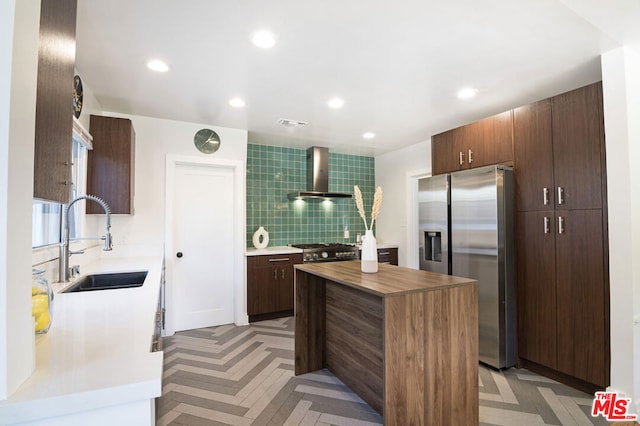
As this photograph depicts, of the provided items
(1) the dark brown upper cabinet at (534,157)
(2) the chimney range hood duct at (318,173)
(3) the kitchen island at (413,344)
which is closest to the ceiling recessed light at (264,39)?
(3) the kitchen island at (413,344)

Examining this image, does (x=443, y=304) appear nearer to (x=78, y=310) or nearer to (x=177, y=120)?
(x=78, y=310)

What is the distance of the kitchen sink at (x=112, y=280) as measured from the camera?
2.37m

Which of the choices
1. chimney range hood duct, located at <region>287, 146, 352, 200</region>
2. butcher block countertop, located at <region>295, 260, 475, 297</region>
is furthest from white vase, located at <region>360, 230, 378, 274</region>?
chimney range hood duct, located at <region>287, 146, 352, 200</region>

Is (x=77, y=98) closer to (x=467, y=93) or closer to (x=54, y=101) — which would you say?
(x=54, y=101)

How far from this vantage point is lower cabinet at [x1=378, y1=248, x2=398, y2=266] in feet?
16.3

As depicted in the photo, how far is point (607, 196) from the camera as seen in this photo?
2.21m

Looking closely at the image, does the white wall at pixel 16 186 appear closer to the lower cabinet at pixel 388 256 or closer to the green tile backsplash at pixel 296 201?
the green tile backsplash at pixel 296 201

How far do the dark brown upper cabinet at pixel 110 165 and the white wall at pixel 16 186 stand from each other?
2390 millimetres

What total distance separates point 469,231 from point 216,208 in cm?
299

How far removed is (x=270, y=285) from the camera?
4.11m

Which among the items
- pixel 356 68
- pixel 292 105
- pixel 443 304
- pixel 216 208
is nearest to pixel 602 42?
pixel 356 68

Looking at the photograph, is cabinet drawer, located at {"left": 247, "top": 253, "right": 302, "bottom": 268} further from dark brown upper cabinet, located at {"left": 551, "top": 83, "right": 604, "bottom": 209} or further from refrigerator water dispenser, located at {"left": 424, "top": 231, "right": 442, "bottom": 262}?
dark brown upper cabinet, located at {"left": 551, "top": 83, "right": 604, "bottom": 209}

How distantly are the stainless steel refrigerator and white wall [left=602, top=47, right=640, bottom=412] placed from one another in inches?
28.5

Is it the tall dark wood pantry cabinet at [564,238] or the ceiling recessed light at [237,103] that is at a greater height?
the ceiling recessed light at [237,103]
